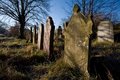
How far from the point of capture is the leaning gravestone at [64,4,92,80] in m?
6.95

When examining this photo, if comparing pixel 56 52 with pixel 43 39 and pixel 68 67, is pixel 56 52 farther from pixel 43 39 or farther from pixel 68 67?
pixel 68 67

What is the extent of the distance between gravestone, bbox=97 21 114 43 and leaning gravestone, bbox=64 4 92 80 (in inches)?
344

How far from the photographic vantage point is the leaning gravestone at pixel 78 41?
695cm

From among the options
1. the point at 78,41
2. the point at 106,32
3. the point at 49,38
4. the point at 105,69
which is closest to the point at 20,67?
the point at 49,38

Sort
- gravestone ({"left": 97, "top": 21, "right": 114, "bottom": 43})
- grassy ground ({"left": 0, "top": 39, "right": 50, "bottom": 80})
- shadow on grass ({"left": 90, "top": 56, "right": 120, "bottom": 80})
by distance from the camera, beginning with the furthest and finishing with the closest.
→ gravestone ({"left": 97, "top": 21, "right": 114, "bottom": 43})
grassy ground ({"left": 0, "top": 39, "right": 50, "bottom": 80})
shadow on grass ({"left": 90, "top": 56, "right": 120, "bottom": 80})

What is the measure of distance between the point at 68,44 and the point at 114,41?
29.8 feet

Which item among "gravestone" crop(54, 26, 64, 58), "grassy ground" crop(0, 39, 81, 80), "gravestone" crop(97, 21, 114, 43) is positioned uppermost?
"gravestone" crop(97, 21, 114, 43)

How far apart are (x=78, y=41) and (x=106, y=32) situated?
9528 mm

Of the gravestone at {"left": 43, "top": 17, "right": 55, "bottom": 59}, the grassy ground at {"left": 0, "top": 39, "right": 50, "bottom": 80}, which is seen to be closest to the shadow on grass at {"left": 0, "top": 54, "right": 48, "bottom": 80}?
the grassy ground at {"left": 0, "top": 39, "right": 50, "bottom": 80}

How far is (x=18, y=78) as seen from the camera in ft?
22.4

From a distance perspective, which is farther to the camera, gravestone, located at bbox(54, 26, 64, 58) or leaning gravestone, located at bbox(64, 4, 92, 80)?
gravestone, located at bbox(54, 26, 64, 58)

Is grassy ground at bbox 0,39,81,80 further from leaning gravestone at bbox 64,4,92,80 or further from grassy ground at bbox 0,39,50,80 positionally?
leaning gravestone at bbox 64,4,92,80

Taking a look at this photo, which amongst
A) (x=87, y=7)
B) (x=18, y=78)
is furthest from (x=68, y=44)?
(x=87, y=7)

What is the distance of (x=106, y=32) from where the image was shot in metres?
16.6
